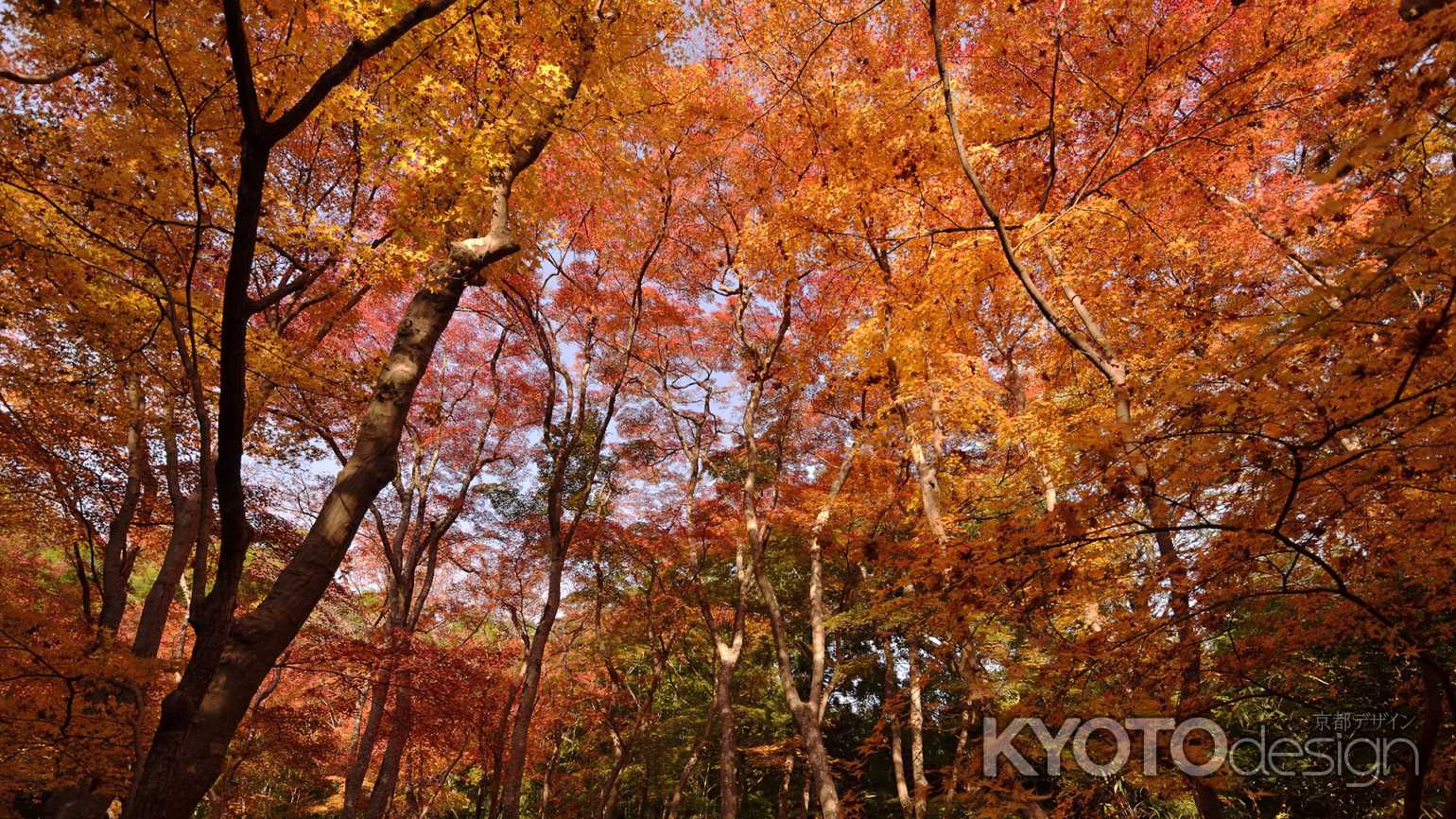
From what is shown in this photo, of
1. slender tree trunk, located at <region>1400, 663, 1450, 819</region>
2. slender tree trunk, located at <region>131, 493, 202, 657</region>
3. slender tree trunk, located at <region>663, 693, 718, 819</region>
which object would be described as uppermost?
slender tree trunk, located at <region>131, 493, 202, 657</region>

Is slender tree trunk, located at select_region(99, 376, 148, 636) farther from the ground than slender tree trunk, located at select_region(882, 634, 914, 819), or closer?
farther from the ground

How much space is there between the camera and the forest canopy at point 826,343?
262cm

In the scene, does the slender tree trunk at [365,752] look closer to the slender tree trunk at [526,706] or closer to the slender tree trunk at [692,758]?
the slender tree trunk at [526,706]

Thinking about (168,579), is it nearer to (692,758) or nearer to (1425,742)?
(692,758)

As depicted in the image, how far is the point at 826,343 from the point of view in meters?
9.91

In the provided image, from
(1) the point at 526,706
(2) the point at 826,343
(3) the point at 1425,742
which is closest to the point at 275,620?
(1) the point at 526,706

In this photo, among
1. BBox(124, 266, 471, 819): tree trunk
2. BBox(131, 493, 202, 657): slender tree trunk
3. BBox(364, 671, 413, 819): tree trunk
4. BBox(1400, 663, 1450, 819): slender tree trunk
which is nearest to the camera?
BBox(124, 266, 471, 819): tree trunk

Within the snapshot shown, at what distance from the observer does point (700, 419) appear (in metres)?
11.7

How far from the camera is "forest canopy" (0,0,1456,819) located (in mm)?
2615

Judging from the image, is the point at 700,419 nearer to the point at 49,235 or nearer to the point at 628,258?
the point at 628,258

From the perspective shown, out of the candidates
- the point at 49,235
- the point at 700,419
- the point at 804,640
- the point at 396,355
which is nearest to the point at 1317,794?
the point at 804,640

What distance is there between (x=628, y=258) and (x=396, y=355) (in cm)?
698

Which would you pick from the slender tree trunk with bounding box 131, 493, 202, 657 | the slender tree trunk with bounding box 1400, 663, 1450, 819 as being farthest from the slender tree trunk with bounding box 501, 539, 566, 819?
the slender tree trunk with bounding box 1400, 663, 1450, 819

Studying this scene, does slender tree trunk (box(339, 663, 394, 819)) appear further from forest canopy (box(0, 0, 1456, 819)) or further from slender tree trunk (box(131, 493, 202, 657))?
slender tree trunk (box(131, 493, 202, 657))
